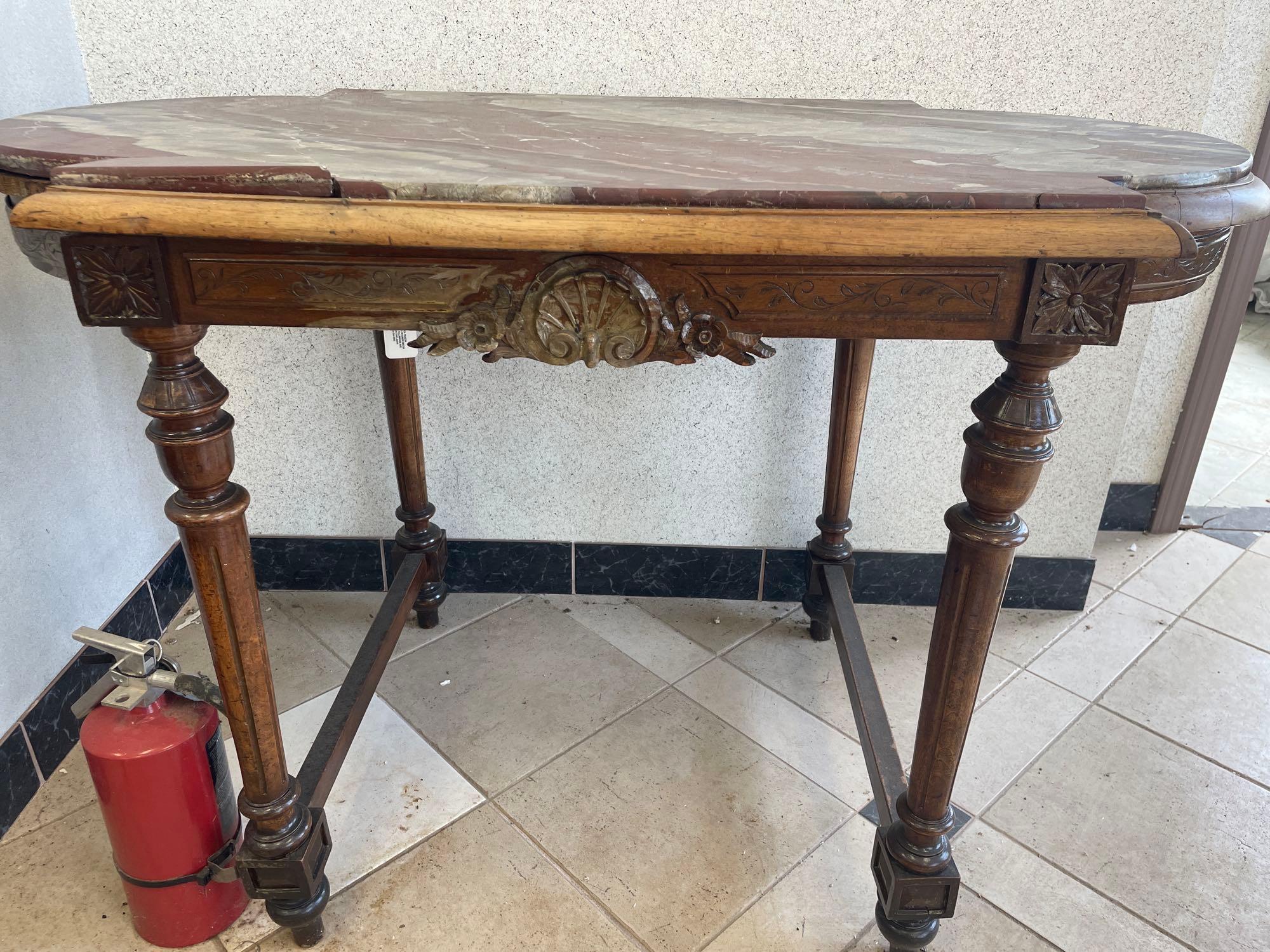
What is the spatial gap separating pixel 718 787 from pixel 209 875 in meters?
0.77

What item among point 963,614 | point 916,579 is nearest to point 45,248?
point 963,614

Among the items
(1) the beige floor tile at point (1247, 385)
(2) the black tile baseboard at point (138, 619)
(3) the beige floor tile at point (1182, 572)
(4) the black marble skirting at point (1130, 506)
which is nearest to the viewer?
(2) the black tile baseboard at point (138, 619)

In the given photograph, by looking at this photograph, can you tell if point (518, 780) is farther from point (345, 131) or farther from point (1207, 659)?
point (1207, 659)

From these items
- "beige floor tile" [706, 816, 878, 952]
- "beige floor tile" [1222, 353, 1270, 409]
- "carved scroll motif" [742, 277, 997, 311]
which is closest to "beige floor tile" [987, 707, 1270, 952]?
"beige floor tile" [706, 816, 878, 952]

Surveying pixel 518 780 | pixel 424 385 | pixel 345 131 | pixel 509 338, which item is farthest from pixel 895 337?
pixel 424 385

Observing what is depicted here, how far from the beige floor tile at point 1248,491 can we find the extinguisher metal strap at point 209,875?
2.54 metres

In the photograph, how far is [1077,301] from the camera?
871 mm

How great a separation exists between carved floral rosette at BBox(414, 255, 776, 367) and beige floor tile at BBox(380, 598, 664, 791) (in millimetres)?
889

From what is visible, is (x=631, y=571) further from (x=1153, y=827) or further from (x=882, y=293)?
(x=882, y=293)

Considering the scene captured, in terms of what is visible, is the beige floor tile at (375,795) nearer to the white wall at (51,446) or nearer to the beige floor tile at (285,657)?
the beige floor tile at (285,657)

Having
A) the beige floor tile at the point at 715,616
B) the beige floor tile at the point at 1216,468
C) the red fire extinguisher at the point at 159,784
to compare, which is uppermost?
the red fire extinguisher at the point at 159,784

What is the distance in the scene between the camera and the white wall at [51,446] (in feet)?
4.64

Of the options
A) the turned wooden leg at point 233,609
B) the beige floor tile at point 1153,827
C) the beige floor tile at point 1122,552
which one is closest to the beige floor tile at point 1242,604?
the beige floor tile at point 1122,552

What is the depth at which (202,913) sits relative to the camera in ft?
4.07
